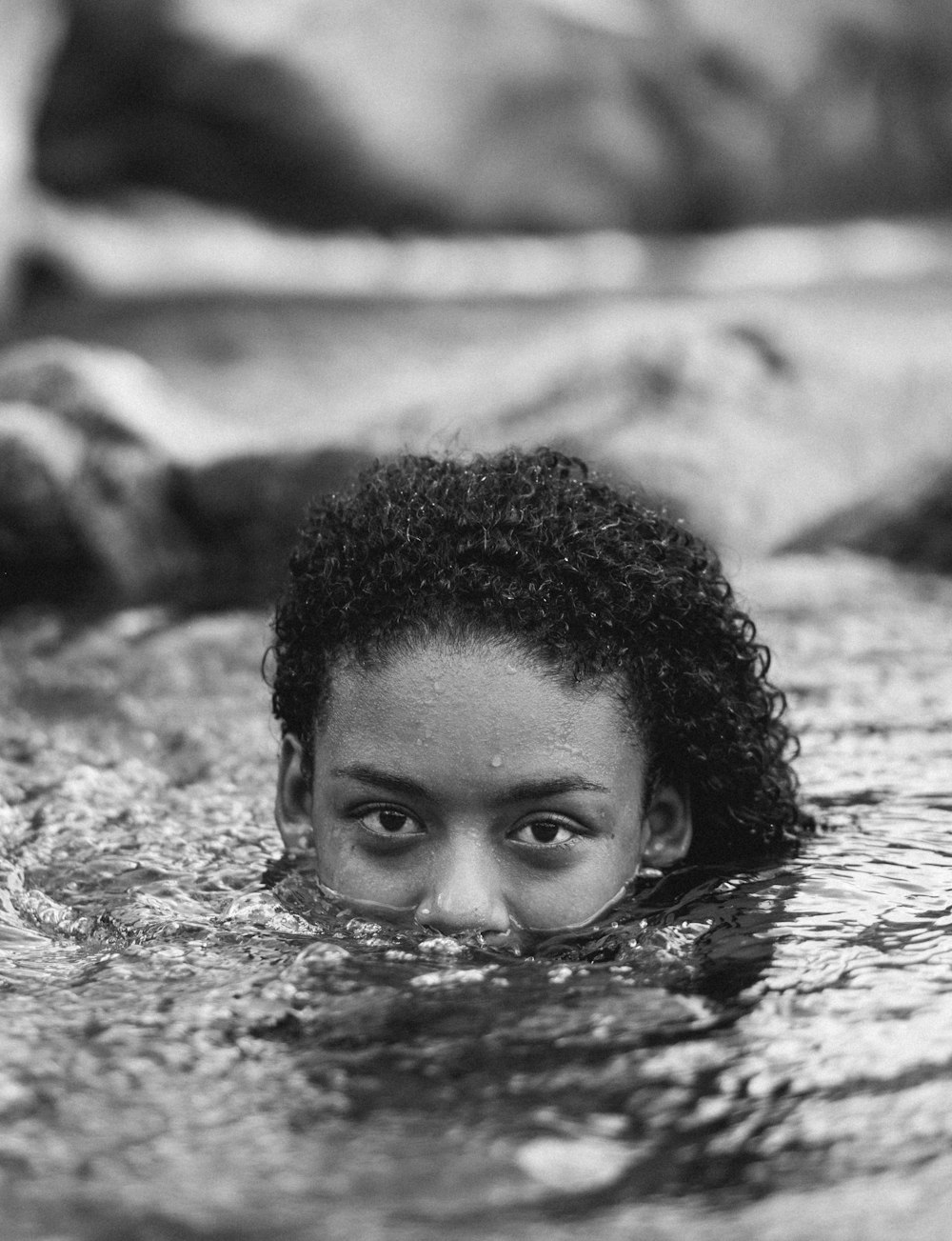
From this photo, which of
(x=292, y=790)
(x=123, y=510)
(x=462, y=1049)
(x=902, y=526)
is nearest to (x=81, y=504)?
(x=123, y=510)

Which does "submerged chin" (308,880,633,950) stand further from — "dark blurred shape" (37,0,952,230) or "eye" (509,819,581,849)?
"dark blurred shape" (37,0,952,230)

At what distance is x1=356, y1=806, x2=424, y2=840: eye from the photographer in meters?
3.06

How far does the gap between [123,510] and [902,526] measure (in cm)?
298

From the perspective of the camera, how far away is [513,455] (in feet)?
11.7

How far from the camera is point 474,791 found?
3010 mm

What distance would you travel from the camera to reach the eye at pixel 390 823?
10.1 ft

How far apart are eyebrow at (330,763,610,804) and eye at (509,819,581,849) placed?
50 mm

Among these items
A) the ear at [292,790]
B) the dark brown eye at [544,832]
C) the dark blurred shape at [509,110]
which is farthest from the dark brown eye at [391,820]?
the dark blurred shape at [509,110]

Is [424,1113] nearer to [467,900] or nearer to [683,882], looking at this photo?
[467,900]

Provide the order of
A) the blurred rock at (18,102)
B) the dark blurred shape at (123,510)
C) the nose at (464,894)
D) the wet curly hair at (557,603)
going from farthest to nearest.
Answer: the blurred rock at (18,102) < the dark blurred shape at (123,510) < the wet curly hair at (557,603) < the nose at (464,894)

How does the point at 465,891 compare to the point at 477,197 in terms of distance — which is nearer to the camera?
the point at 465,891

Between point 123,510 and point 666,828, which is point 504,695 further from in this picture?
point 123,510

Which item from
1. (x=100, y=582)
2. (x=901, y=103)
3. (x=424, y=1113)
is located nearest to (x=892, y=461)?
(x=100, y=582)

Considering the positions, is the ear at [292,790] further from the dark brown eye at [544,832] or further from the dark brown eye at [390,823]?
the dark brown eye at [544,832]
